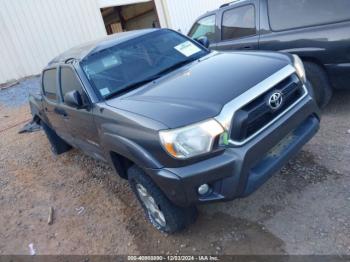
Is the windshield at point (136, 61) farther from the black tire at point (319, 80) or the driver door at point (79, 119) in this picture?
the black tire at point (319, 80)

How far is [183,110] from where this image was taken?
2.44 meters

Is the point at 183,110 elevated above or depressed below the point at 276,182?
above

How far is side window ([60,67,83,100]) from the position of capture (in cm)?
345

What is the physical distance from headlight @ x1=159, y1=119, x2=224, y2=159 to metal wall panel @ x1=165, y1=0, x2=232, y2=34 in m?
11.7

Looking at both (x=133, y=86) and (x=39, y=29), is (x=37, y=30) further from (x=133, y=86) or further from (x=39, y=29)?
(x=133, y=86)

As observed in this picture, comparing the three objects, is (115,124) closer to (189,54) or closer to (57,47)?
(189,54)

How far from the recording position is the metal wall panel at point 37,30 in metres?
9.72

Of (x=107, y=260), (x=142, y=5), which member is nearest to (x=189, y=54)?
(x=107, y=260)

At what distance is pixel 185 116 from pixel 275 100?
773 mm

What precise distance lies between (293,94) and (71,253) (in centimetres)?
255

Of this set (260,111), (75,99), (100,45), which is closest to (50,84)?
(100,45)

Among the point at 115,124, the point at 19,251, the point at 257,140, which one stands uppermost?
the point at 115,124

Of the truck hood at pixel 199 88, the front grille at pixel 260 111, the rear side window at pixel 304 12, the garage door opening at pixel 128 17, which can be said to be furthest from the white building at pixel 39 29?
the front grille at pixel 260 111

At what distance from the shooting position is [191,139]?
7.69 feet
